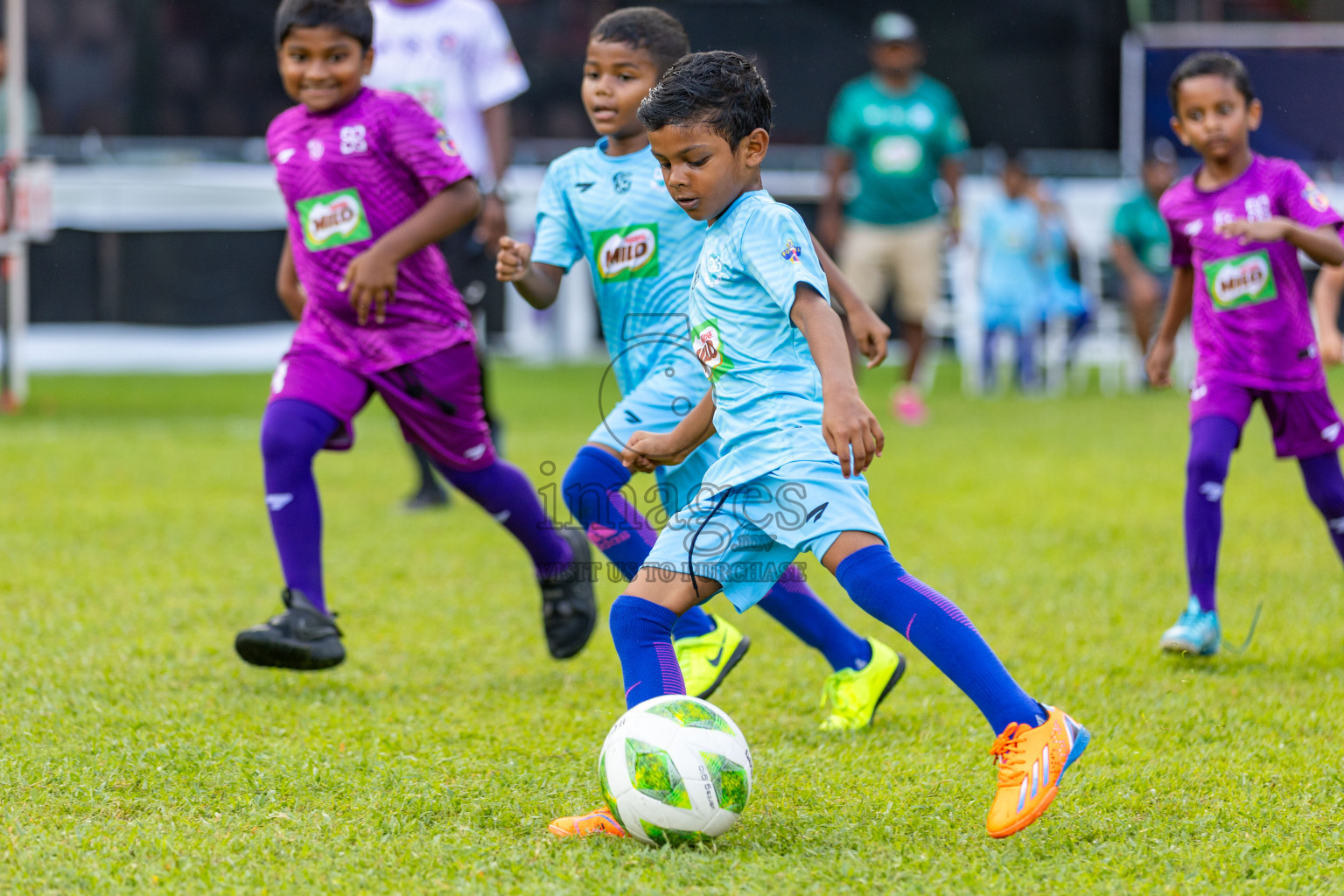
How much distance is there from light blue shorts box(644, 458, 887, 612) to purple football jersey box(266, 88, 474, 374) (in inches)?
54.1

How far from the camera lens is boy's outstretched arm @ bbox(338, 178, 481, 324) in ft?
12.9

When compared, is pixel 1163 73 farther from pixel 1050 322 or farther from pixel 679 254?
pixel 679 254

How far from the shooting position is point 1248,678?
156 inches

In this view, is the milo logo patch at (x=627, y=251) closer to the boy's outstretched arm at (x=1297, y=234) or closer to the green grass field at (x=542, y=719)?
the green grass field at (x=542, y=719)

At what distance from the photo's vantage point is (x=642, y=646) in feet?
9.69

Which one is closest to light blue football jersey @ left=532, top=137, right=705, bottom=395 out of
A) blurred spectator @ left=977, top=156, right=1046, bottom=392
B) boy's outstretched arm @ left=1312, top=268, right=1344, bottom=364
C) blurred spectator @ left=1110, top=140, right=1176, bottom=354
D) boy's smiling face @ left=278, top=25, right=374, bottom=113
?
boy's smiling face @ left=278, top=25, right=374, bottom=113

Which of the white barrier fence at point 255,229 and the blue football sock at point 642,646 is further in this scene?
the white barrier fence at point 255,229

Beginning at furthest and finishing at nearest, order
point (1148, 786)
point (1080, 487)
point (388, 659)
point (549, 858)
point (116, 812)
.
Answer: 1. point (1080, 487)
2. point (388, 659)
3. point (1148, 786)
4. point (116, 812)
5. point (549, 858)

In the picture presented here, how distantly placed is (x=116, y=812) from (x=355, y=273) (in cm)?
157

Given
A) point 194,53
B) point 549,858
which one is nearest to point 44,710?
point 549,858

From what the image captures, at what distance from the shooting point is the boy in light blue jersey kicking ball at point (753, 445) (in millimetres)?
2779

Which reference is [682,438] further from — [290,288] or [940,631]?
[290,288]

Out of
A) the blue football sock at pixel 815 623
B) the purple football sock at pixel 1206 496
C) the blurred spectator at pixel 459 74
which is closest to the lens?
the blue football sock at pixel 815 623

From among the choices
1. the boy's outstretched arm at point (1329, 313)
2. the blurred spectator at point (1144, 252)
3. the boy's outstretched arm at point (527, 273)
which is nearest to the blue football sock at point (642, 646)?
the boy's outstretched arm at point (527, 273)
